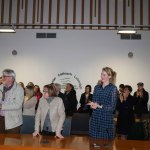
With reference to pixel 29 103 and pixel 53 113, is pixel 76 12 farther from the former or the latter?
pixel 53 113

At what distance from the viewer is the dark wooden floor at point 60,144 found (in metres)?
2.71

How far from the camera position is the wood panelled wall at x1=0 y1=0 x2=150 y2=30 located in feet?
28.7

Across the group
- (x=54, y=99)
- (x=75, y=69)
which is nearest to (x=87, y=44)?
(x=75, y=69)

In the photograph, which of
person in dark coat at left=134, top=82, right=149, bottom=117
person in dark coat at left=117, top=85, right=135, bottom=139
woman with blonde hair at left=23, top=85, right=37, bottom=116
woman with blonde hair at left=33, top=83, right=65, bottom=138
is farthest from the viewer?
person in dark coat at left=134, top=82, right=149, bottom=117

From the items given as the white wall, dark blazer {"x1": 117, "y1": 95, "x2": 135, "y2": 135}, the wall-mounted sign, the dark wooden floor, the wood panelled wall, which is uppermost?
the wood panelled wall

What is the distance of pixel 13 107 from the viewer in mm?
3496

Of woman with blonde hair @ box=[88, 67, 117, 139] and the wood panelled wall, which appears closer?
woman with blonde hair @ box=[88, 67, 117, 139]

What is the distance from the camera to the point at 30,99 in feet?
16.8

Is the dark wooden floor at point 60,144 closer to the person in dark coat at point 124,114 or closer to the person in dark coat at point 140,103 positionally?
the person in dark coat at point 124,114

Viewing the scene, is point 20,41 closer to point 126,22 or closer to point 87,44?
point 87,44

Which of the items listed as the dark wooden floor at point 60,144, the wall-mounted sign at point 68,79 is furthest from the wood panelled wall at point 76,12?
the dark wooden floor at point 60,144

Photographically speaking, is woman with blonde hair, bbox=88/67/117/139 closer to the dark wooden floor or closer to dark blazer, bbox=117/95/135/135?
the dark wooden floor

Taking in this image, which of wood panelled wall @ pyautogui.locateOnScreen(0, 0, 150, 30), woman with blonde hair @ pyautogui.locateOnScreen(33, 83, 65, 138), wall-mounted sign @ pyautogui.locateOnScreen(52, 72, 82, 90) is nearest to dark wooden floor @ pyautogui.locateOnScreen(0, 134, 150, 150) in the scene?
woman with blonde hair @ pyautogui.locateOnScreen(33, 83, 65, 138)

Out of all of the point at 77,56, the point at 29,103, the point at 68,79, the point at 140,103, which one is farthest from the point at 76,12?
the point at 29,103
